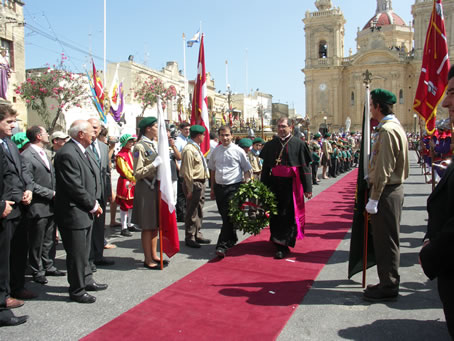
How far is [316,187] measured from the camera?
1511cm

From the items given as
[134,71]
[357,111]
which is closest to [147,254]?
[134,71]

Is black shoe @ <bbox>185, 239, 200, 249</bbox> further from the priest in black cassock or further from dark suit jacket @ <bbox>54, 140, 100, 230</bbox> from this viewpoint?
dark suit jacket @ <bbox>54, 140, 100, 230</bbox>

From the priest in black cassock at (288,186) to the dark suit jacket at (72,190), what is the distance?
2890mm

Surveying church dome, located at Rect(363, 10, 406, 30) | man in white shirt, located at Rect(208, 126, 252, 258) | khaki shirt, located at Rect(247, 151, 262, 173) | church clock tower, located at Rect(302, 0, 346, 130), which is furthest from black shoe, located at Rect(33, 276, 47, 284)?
church dome, located at Rect(363, 10, 406, 30)

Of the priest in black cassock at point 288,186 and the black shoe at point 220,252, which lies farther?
the priest in black cassock at point 288,186

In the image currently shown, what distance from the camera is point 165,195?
542 cm

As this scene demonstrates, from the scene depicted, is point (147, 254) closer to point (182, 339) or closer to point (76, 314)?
point (76, 314)

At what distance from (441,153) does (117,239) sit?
7.83 meters

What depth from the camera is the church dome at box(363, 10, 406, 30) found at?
69.2 meters

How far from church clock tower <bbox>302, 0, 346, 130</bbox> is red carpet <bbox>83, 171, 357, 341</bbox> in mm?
57234

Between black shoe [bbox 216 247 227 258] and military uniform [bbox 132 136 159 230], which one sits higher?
military uniform [bbox 132 136 159 230]

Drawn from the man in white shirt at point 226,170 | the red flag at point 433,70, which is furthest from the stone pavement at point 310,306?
the red flag at point 433,70

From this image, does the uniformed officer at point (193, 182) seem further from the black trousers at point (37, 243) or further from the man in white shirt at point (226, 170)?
the black trousers at point (37, 243)

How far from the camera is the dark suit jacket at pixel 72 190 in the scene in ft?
14.1
